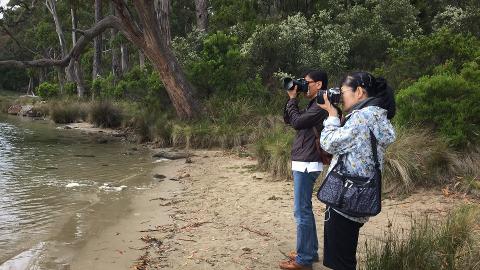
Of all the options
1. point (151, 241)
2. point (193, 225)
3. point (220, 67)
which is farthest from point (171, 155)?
point (151, 241)

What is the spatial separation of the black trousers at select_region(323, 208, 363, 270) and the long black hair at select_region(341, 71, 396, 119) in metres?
0.71

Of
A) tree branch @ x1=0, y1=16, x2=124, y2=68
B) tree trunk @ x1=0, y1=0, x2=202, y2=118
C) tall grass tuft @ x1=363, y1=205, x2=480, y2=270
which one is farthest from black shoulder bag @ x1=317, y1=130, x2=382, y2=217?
tree branch @ x1=0, y1=16, x2=124, y2=68

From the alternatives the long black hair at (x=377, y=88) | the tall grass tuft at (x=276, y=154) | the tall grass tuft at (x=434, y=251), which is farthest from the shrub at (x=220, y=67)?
the long black hair at (x=377, y=88)

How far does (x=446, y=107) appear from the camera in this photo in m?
7.16

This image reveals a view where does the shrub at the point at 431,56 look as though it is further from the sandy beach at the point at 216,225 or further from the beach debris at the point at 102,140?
the beach debris at the point at 102,140

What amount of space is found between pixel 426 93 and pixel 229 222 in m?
3.72

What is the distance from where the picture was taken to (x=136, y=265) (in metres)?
4.45

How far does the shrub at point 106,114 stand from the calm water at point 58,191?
4162 mm

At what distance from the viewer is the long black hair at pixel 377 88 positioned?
9.94 feet

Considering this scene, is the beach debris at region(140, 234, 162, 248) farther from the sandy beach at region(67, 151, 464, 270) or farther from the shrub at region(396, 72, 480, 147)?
the shrub at region(396, 72, 480, 147)

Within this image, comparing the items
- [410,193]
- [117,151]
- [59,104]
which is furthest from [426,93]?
[59,104]

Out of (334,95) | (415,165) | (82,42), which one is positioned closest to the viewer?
(334,95)

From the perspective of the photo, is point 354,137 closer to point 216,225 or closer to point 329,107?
point 329,107

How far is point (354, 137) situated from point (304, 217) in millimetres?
1273
